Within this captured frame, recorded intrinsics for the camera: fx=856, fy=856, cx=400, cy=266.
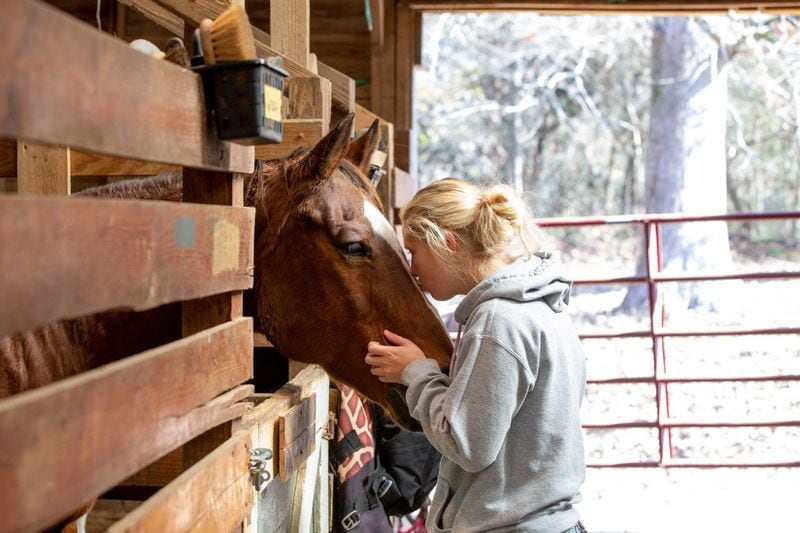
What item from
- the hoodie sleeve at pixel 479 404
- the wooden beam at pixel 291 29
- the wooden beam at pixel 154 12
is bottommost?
the hoodie sleeve at pixel 479 404

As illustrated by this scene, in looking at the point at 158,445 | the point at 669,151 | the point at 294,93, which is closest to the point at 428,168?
the point at 669,151

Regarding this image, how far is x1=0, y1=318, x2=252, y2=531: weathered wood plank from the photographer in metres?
0.91

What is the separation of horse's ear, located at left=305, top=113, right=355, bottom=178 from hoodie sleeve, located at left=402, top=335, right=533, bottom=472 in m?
0.69

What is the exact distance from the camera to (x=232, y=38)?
1.59m

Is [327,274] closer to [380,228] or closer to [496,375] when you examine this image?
[380,228]

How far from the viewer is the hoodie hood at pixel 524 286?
2088mm

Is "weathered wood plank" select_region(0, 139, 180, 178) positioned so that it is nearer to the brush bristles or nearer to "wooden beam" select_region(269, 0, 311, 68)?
"wooden beam" select_region(269, 0, 311, 68)

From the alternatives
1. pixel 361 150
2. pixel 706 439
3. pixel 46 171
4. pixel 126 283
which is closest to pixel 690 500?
pixel 706 439

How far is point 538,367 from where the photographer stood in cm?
203

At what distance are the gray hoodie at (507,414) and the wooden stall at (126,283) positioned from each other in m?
0.47

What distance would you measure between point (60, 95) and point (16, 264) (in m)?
0.22

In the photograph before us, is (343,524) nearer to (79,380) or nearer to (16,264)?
(79,380)

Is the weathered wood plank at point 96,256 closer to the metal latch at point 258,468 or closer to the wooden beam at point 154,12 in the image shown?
the metal latch at point 258,468

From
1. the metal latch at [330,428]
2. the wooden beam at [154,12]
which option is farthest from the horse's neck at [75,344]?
the wooden beam at [154,12]
